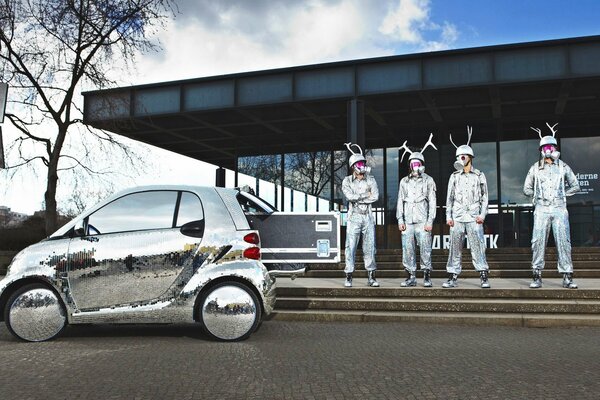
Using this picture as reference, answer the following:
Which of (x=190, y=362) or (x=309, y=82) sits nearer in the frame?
(x=190, y=362)

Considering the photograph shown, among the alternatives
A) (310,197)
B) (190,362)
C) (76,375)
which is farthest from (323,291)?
(310,197)

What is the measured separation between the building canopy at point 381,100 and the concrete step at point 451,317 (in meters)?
9.09

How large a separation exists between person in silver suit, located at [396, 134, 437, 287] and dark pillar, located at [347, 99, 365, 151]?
596cm

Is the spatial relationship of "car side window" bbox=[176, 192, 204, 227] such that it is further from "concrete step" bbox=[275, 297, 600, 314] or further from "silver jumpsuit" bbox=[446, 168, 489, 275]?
"silver jumpsuit" bbox=[446, 168, 489, 275]

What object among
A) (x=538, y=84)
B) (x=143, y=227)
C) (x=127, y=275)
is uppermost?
(x=538, y=84)

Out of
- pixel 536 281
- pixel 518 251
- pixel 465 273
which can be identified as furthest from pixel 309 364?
pixel 518 251

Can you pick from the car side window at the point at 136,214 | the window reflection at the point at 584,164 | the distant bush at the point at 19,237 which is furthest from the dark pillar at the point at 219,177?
the car side window at the point at 136,214

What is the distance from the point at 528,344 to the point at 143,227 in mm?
4328

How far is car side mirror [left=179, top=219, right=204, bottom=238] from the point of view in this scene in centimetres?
621

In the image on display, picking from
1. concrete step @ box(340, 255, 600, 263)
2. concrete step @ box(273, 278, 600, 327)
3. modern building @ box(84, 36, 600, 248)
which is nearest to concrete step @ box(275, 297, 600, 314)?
concrete step @ box(273, 278, 600, 327)

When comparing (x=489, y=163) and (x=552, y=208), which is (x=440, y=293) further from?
(x=489, y=163)

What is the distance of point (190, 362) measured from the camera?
505 centimetres

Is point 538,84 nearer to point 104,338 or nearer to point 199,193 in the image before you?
point 199,193

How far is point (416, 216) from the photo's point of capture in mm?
9570
